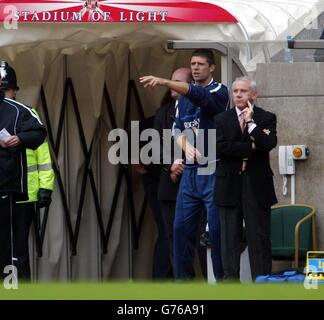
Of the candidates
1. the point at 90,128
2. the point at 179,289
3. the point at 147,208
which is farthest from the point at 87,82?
the point at 179,289

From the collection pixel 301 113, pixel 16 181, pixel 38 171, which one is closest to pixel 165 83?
pixel 16 181

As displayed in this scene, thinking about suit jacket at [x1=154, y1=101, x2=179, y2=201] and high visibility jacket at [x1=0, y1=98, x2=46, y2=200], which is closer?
high visibility jacket at [x1=0, y1=98, x2=46, y2=200]

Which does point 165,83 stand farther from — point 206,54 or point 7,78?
point 7,78

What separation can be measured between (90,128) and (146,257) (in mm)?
1491

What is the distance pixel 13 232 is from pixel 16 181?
43cm

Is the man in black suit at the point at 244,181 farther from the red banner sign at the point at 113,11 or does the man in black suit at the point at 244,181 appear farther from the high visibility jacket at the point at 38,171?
the high visibility jacket at the point at 38,171

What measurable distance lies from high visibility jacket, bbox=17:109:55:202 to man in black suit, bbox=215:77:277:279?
1.59 m

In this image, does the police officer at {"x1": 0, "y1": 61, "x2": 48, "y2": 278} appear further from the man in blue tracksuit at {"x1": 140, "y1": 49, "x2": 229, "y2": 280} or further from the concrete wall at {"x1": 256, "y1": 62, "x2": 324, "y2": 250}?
the concrete wall at {"x1": 256, "y1": 62, "x2": 324, "y2": 250}

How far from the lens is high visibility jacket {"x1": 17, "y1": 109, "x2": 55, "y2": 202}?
34.3 feet

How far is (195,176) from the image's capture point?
9.95 metres

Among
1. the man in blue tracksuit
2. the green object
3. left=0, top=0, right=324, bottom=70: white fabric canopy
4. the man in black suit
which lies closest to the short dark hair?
the man in blue tracksuit

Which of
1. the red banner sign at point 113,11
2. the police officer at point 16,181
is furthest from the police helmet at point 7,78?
the red banner sign at point 113,11

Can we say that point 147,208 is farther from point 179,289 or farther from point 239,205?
point 179,289

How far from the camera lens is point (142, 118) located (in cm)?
1295
